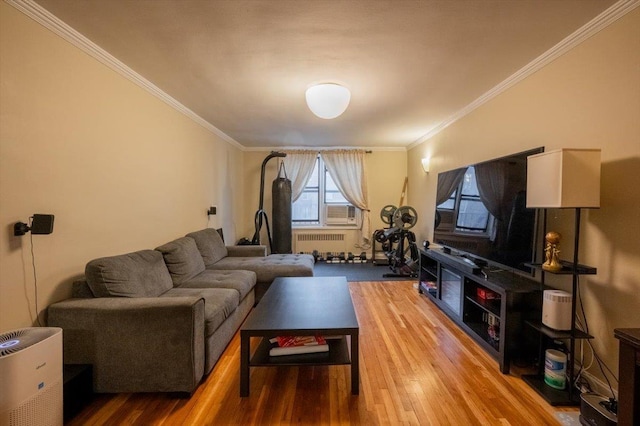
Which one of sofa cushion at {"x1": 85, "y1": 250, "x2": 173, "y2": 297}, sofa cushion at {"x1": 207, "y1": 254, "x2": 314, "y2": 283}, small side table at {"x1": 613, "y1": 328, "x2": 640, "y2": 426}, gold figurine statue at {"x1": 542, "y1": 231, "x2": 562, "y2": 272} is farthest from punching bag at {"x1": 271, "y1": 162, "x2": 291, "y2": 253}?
small side table at {"x1": 613, "y1": 328, "x2": 640, "y2": 426}

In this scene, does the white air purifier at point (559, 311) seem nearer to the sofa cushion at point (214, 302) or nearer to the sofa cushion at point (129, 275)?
the sofa cushion at point (214, 302)

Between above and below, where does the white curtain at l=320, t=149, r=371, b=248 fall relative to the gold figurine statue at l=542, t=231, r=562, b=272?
above

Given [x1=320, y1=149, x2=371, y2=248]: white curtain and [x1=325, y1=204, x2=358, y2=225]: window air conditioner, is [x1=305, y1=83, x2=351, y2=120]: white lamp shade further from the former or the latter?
[x1=325, y1=204, x2=358, y2=225]: window air conditioner

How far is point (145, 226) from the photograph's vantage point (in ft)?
8.86

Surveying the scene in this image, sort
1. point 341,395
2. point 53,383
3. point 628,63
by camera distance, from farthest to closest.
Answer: point 341,395 < point 628,63 < point 53,383

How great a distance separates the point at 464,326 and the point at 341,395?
1.44 meters

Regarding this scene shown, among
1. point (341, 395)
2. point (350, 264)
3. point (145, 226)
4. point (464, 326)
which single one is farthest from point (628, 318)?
point (350, 264)

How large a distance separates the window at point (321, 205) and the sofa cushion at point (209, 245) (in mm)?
2253

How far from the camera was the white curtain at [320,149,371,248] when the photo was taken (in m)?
5.70

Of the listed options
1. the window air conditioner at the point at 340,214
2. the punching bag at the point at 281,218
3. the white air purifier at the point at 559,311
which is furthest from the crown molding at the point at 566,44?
the punching bag at the point at 281,218

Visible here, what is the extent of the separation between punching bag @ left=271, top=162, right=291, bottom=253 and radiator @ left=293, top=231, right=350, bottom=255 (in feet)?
1.65

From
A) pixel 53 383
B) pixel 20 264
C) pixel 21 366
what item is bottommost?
pixel 53 383

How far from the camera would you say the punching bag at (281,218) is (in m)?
5.32

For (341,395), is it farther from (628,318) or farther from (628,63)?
(628,63)
